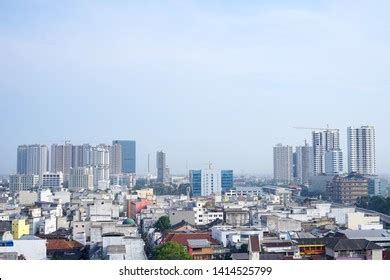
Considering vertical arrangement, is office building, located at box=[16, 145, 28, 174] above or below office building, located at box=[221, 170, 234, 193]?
above

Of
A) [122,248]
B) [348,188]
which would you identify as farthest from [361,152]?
[122,248]

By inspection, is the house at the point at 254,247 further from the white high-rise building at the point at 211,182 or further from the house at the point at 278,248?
the white high-rise building at the point at 211,182

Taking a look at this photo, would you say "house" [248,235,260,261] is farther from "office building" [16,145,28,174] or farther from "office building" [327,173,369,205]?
"office building" [327,173,369,205]

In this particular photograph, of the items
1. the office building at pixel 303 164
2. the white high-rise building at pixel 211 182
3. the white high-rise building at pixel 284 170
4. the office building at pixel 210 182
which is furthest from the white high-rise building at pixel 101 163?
the office building at pixel 303 164

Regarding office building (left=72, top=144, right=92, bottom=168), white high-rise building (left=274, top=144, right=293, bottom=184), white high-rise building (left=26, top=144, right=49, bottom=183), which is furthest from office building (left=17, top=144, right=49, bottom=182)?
white high-rise building (left=274, top=144, right=293, bottom=184)

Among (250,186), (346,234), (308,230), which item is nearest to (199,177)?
(250,186)

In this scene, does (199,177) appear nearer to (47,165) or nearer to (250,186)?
(250,186)
